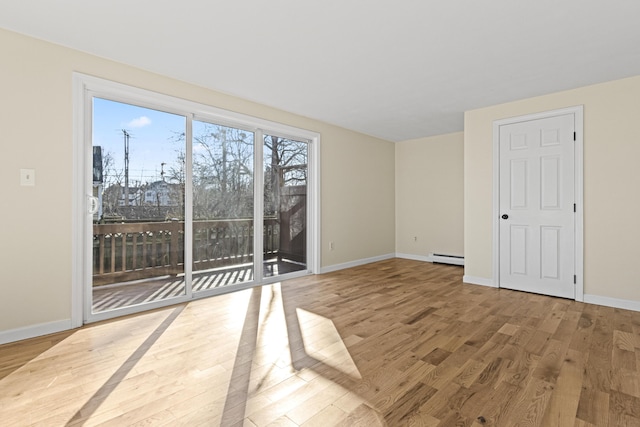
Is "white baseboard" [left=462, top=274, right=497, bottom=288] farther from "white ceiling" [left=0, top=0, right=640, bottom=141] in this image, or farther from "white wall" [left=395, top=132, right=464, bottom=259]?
"white ceiling" [left=0, top=0, right=640, bottom=141]

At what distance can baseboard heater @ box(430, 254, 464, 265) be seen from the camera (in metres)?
5.70

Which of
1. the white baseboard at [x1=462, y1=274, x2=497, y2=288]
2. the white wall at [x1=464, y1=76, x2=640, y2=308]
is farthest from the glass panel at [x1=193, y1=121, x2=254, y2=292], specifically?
the white wall at [x1=464, y1=76, x2=640, y2=308]

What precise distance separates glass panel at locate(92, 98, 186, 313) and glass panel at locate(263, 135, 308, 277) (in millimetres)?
1220

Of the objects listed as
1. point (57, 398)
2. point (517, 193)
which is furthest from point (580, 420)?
point (517, 193)

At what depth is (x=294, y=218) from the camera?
4.84 metres

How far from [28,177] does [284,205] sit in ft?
9.35

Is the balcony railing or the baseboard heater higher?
the balcony railing

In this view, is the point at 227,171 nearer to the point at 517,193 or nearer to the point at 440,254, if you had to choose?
the point at 517,193

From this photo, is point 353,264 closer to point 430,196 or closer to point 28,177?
point 430,196

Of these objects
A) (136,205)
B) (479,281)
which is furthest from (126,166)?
(479,281)

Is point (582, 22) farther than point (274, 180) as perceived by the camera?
No

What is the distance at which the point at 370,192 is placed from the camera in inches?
236

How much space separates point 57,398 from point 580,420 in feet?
9.27

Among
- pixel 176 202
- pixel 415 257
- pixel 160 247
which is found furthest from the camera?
pixel 415 257
